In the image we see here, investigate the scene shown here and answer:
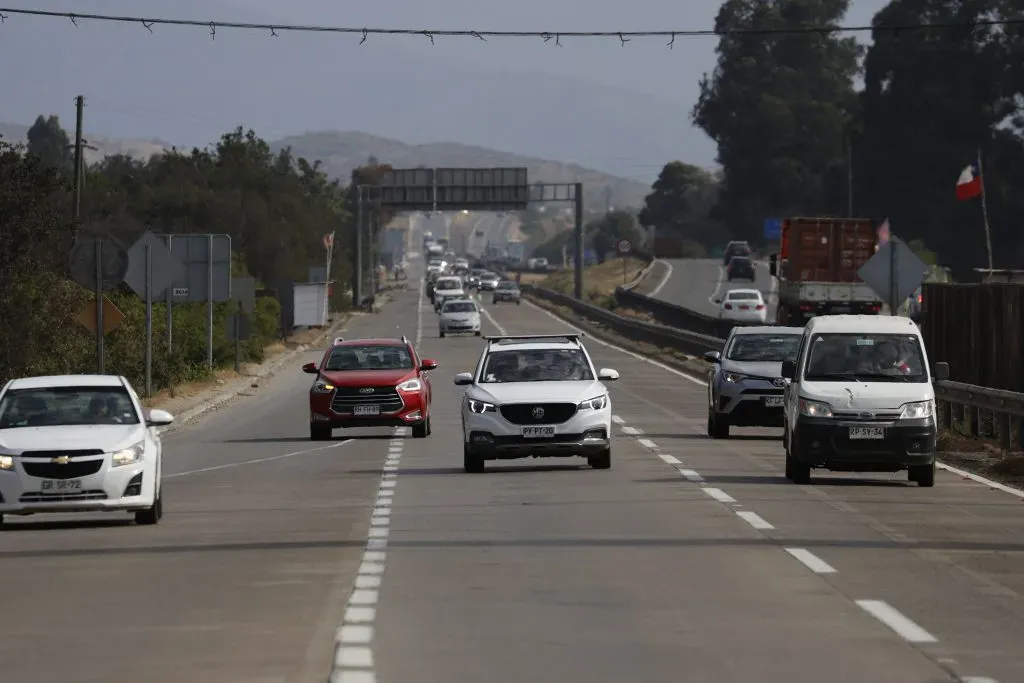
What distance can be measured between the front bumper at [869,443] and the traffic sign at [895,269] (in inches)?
522

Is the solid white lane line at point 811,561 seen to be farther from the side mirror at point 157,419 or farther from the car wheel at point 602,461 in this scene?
the car wheel at point 602,461

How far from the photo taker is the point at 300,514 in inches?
831

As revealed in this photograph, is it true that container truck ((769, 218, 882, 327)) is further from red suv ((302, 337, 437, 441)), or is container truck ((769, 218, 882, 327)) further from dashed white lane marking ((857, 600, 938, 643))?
dashed white lane marking ((857, 600, 938, 643))

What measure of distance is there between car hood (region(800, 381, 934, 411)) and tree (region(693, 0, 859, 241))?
138 m

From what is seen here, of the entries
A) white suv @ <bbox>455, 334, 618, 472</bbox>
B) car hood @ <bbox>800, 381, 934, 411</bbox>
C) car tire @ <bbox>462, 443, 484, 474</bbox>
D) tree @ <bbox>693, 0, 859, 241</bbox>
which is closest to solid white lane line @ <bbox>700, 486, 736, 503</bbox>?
car hood @ <bbox>800, 381, 934, 411</bbox>

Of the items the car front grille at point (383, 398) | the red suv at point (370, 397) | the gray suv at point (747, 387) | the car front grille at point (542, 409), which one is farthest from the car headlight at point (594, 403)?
the car front grille at point (383, 398)

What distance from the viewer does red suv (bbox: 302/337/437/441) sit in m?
34.5

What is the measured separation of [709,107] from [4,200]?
439 ft

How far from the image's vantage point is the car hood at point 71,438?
791 inches

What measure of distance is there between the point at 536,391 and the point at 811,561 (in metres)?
11.0

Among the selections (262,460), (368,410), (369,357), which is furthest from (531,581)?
(369,357)

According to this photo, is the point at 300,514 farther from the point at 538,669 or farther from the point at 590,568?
the point at 538,669

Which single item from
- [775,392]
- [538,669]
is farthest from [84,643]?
[775,392]

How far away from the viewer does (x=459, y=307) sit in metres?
90.8
